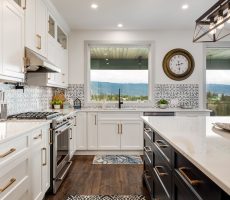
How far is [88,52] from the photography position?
16.5 ft

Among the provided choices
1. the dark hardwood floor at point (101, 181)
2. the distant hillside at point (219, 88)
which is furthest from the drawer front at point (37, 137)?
the distant hillside at point (219, 88)

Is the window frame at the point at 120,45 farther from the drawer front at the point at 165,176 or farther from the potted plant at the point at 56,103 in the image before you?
the drawer front at the point at 165,176

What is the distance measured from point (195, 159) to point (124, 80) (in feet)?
14.1

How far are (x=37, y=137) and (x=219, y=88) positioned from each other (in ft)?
14.3

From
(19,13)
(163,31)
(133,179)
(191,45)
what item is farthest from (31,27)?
(191,45)

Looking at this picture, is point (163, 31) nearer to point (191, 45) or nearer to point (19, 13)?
point (191, 45)

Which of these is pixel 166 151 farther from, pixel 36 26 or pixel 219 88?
pixel 219 88

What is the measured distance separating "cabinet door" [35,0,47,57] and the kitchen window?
6.05 ft

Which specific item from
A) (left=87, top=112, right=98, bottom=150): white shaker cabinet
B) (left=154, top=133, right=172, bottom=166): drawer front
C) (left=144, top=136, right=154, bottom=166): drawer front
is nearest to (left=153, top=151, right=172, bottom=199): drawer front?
(left=154, top=133, right=172, bottom=166): drawer front

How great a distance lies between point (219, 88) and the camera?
17.0 feet

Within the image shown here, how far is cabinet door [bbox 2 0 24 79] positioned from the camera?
215 cm

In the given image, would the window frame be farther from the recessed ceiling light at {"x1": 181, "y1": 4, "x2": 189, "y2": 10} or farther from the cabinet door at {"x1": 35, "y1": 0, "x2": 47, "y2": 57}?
the cabinet door at {"x1": 35, "y1": 0, "x2": 47, "y2": 57}

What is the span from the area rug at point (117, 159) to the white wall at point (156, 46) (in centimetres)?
166

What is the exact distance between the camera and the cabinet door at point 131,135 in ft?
14.6
